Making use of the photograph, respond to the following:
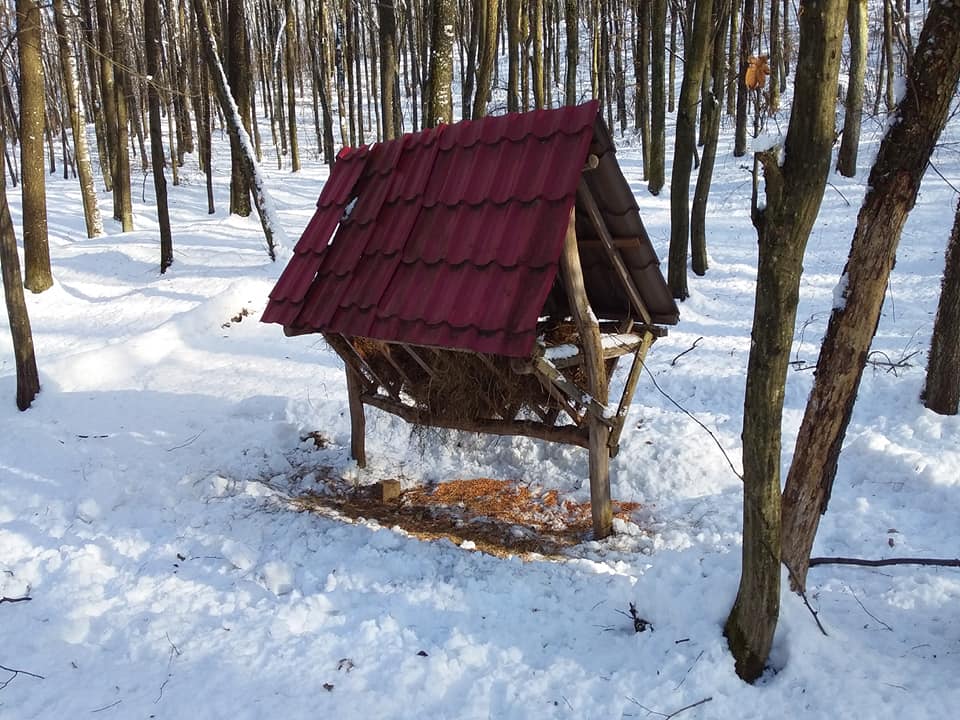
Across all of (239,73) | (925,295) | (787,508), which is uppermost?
(239,73)

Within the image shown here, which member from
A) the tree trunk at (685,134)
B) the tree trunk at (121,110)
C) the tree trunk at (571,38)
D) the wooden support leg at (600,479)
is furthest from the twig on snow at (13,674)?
the tree trunk at (571,38)

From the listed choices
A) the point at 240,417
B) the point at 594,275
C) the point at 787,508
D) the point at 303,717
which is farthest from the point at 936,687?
the point at 240,417

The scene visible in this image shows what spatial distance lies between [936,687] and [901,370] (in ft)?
19.5

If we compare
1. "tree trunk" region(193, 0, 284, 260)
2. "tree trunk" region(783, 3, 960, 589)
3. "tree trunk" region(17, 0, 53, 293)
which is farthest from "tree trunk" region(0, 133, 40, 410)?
"tree trunk" region(783, 3, 960, 589)

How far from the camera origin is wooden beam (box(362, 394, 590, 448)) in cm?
534

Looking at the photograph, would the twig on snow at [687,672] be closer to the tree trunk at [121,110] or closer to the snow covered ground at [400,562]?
the snow covered ground at [400,562]

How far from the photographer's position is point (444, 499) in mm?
6238

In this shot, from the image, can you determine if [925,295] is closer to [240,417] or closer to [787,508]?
[787,508]

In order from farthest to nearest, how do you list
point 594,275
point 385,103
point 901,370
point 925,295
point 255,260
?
point 385,103
point 255,260
point 925,295
point 901,370
point 594,275

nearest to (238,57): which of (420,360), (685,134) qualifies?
(685,134)

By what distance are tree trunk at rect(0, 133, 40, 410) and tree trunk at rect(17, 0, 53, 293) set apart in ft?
13.7

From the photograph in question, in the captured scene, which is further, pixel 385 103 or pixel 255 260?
pixel 385 103

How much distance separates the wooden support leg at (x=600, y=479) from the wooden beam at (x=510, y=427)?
0.37ft

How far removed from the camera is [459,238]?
15.9 ft
